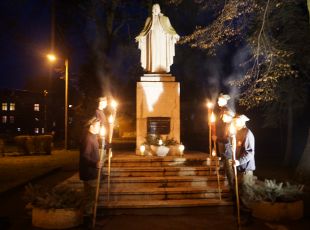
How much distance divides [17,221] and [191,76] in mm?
27593

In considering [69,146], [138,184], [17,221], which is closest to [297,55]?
[138,184]

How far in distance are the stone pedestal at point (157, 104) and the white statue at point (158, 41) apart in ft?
2.43

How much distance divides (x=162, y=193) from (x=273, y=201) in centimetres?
268

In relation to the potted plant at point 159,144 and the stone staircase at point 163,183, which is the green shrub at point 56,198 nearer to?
the stone staircase at point 163,183

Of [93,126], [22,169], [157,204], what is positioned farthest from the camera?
[22,169]

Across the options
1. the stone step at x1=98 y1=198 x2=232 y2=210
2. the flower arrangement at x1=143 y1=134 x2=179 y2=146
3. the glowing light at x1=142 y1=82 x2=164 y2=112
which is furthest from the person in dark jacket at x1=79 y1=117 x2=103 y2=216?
the glowing light at x1=142 y1=82 x2=164 y2=112

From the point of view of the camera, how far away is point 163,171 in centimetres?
1094

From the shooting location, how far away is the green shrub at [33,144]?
23.0 m

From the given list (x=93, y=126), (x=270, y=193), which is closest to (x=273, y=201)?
(x=270, y=193)

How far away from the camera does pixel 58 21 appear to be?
93.4 feet

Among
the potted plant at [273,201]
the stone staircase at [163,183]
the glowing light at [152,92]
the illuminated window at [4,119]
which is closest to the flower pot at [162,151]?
the stone staircase at [163,183]

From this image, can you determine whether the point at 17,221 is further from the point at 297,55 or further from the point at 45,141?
the point at 45,141

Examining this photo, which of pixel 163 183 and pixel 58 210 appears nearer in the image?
pixel 58 210

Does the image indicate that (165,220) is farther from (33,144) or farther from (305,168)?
(33,144)
